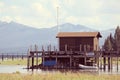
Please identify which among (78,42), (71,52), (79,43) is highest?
(78,42)

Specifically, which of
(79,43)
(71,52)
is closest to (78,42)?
(79,43)

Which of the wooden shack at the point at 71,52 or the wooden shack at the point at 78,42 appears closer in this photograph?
the wooden shack at the point at 71,52

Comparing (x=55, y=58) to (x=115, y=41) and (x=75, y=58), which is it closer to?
(x=75, y=58)

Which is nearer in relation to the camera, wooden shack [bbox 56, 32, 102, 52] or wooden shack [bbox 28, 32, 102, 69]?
wooden shack [bbox 28, 32, 102, 69]

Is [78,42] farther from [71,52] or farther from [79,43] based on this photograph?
[71,52]

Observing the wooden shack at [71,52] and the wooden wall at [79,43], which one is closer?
the wooden shack at [71,52]

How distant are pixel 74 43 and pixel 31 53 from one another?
9229mm

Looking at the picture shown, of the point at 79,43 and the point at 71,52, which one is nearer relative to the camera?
the point at 71,52

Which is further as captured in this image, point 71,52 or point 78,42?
point 78,42

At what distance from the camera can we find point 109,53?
89812mm

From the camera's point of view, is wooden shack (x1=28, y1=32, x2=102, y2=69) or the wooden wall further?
the wooden wall

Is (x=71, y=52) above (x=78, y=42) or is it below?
below

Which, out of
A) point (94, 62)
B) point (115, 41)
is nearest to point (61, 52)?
point (94, 62)

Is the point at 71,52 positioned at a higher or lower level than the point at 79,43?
lower
